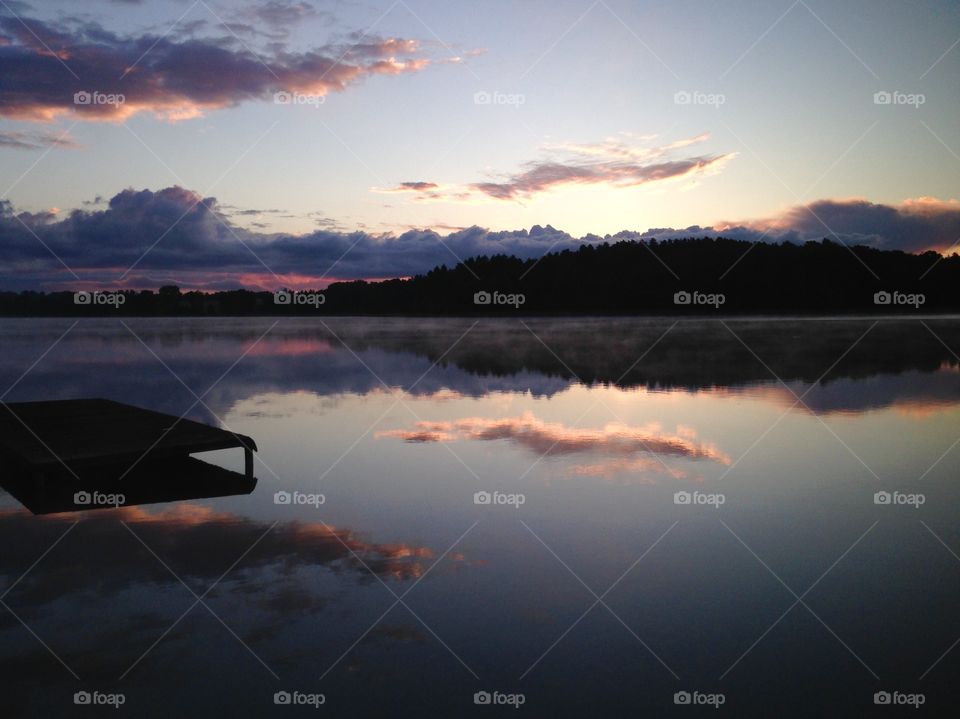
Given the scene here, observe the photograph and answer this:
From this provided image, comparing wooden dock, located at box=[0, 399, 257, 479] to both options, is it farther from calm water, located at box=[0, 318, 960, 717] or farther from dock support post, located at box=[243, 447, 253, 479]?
calm water, located at box=[0, 318, 960, 717]

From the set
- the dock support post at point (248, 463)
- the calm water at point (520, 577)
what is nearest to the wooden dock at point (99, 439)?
the dock support post at point (248, 463)

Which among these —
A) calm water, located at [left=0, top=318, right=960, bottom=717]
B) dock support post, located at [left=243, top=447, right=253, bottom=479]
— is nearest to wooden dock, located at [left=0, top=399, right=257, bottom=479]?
dock support post, located at [left=243, top=447, right=253, bottom=479]

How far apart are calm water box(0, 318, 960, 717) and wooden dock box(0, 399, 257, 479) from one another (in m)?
0.83

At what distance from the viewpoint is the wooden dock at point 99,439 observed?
12.0 m

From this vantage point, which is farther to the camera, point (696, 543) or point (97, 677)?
point (696, 543)

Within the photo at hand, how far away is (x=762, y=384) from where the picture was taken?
85.3ft

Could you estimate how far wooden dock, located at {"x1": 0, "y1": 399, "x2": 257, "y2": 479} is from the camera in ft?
39.2

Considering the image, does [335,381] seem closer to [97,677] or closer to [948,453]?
[948,453]

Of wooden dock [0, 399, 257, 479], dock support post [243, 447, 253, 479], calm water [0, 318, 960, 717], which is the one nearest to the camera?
calm water [0, 318, 960, 717]

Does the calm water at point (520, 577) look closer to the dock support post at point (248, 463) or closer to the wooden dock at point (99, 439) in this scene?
the dock support post at point (248, 463)

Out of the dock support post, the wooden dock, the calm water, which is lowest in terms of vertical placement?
the calm water

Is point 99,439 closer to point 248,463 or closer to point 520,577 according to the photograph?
point 248,463

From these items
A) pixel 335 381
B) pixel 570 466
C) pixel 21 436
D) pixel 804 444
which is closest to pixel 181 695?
pixel 570 466

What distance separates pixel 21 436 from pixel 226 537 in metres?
6.88
